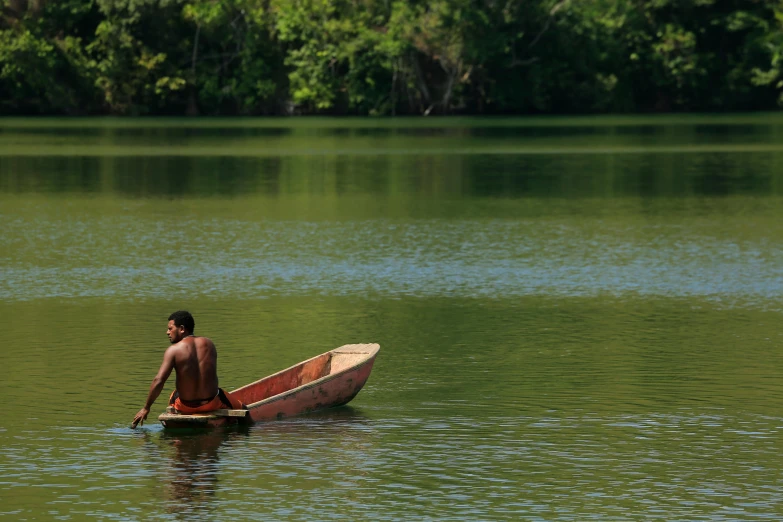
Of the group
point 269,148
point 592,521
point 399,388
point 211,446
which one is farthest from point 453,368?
point 269,148

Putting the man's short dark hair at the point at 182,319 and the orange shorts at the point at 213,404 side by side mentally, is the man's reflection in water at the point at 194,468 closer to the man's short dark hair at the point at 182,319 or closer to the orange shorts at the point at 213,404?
the orange shorts at the point at 213,404

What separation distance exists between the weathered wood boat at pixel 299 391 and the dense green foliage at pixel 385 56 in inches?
3177

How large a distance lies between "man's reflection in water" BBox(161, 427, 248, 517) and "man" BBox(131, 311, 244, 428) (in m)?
0.22

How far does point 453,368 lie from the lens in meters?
16.0

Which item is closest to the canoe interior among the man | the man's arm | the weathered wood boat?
the weathered wood boat

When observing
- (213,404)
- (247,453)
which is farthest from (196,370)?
(247,453)

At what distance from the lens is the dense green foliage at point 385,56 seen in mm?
96500

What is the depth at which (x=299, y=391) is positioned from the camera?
13.5 meters

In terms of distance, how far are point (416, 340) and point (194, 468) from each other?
6.09 m

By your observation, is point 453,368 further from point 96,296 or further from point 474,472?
point 96,296

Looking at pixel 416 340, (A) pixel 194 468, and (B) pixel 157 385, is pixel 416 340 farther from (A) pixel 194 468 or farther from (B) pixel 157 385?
(A) pixel 194 468

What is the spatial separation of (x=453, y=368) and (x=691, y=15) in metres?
89.0

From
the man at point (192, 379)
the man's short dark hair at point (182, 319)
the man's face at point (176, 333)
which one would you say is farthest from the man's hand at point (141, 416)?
the man's short dark hair at point (182, 319)

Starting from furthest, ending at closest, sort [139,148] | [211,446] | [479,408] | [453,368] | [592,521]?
[139,148] → [453,368] → [479,408] → [211,446] → [592,521]
